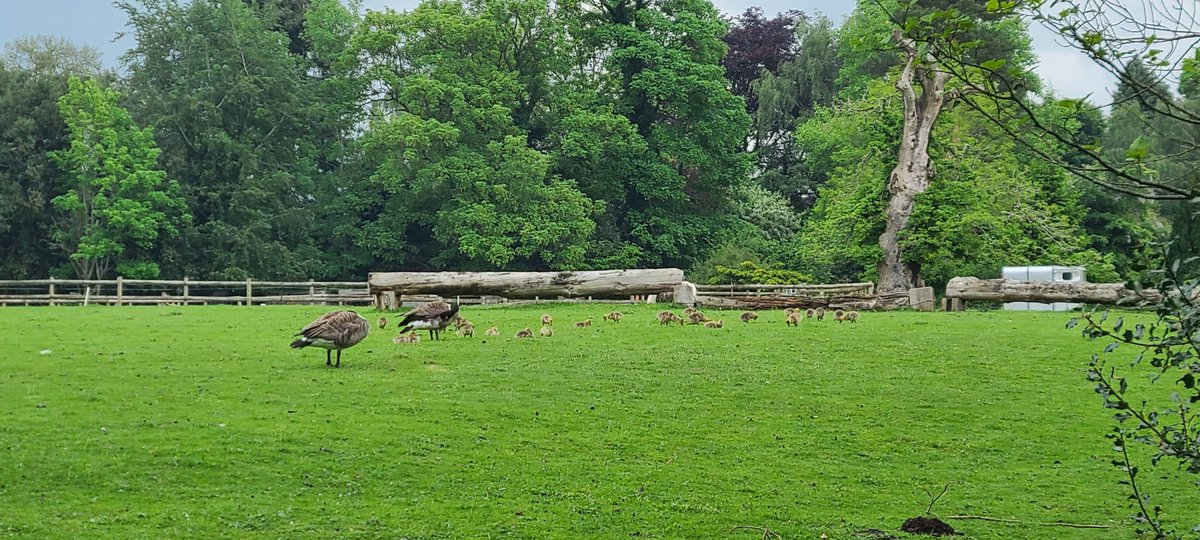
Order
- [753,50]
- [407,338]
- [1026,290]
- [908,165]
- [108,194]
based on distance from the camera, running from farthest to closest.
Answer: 1. [753,50]
2. [108,194]
3. [908,165]
4. [1026,290]
5. [407,338]

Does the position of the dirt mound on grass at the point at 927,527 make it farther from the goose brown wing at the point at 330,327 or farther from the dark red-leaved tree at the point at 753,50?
the dark red-leaved tree at the point at 753,50

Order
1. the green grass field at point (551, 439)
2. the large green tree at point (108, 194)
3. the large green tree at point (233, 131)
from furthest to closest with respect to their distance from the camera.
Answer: the large green tree at point (233, 131)
the large green tree at point (108, 194)
the green grass field at point (551, 439)

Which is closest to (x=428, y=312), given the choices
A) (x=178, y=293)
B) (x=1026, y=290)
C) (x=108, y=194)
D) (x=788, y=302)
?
(x=788, y=302)

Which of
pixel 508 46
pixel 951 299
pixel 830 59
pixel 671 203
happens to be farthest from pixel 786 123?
pixel 951 299

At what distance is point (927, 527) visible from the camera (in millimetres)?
9039

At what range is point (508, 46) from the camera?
51219 millimetres

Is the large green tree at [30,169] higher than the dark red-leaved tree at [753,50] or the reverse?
the reverse

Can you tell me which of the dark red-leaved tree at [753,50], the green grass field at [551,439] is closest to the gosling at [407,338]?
the green grass field at [551,439]

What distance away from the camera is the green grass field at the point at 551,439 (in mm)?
9438

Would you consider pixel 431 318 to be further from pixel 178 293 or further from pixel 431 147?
pixel 178 293

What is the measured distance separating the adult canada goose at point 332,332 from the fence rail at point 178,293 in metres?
24.5

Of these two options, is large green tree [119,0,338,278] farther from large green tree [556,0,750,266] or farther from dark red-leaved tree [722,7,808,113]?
dark red-leaved tree [722,7,808,113]

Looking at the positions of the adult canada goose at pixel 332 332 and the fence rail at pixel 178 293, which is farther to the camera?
the fence rail at pixel 178 293

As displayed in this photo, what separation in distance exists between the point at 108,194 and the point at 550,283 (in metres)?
31.5
